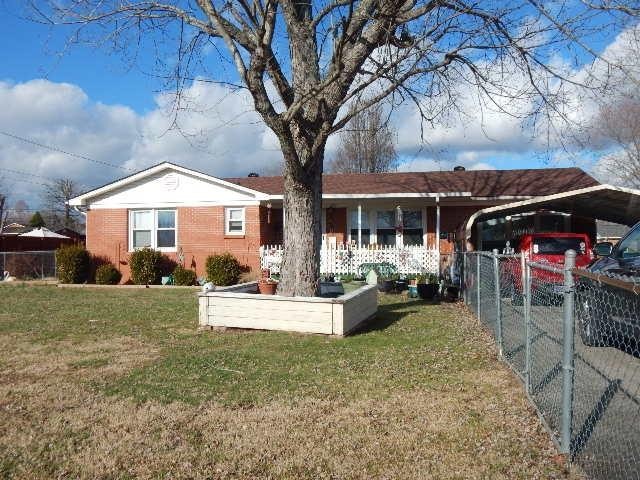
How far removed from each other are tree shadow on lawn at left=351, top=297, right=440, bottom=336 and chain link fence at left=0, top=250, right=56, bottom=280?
53.3 feet

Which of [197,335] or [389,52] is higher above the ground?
[389,52]

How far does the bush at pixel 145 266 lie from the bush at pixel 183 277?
765 millimetres

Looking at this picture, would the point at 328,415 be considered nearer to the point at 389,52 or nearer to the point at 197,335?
the point at 197,335

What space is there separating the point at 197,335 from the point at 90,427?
4239 millimetres

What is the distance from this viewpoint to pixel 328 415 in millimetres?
5004

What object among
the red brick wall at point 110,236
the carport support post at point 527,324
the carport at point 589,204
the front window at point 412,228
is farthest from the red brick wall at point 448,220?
the carport support post at point 527,324

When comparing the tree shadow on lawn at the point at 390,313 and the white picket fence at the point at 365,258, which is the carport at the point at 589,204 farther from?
the white picket fence at the point at 365,258

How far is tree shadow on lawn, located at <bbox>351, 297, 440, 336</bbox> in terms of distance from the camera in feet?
31.5

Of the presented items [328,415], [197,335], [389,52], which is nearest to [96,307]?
[197,335]

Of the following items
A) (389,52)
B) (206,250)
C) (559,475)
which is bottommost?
(559,475)

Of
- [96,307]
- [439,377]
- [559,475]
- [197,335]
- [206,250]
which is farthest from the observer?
[206,250]

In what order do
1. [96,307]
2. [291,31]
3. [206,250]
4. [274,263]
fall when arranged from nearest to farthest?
1. [291,31]
2. [96,307]
3. [274,263]
4. [206,250]

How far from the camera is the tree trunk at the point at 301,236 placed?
9580 mm

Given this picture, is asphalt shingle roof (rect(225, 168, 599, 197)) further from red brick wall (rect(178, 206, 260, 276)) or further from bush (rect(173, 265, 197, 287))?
bush (rect(173, 265, 197, 287))
